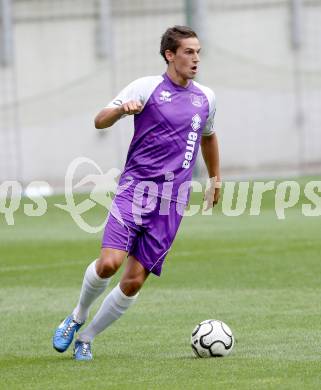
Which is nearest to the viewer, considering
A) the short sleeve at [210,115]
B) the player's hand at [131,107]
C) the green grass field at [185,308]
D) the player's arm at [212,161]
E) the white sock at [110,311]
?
the green grass field at [185,308]

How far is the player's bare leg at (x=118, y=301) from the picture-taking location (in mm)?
8719

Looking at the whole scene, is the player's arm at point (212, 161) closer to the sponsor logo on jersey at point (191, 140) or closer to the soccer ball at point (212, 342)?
the sponsor logo on jersey at point (191, 140)

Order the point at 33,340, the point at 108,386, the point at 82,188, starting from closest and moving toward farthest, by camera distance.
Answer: the point at 108,386 < the point at 33,340 < the point at 82,188

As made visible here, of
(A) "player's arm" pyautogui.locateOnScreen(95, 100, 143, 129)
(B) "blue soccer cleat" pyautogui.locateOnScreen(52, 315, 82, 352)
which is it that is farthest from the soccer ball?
(A) "player's arm" pyautogui.locateOnScreen(95, 100, 143, 129)

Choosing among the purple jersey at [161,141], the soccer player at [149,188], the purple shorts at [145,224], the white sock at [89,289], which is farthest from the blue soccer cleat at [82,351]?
the purple jersey at [161,141]

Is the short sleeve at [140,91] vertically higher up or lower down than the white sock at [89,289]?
higher up

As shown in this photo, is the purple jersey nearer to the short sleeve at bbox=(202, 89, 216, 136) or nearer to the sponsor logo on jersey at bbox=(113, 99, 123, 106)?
the sponsor logo on jersey at bbox=(113, 99, 123, 106)

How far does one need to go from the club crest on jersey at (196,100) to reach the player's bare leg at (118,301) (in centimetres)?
121

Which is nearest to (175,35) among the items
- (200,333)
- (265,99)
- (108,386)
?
(200,333)

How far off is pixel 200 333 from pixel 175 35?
2.14m

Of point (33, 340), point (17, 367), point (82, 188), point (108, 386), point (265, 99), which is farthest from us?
point (265, 99)

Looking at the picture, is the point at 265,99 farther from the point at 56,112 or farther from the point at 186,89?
the point at 186,89

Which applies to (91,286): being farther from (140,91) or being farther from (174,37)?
(174,37)

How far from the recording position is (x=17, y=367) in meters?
8.47
